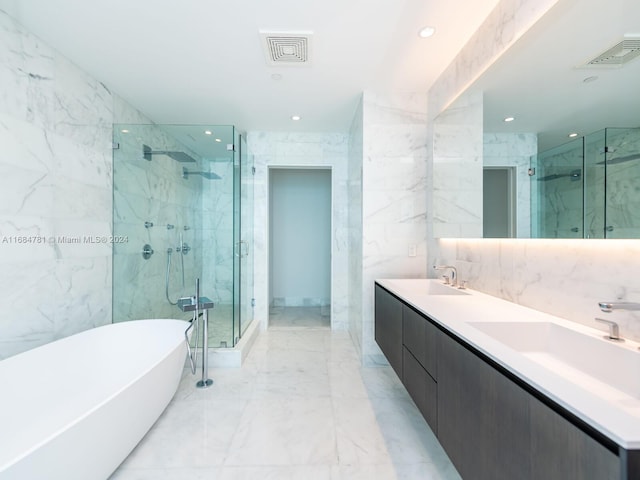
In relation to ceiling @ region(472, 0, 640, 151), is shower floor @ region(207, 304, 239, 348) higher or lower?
lower

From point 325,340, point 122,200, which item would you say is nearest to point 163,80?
point 122,200

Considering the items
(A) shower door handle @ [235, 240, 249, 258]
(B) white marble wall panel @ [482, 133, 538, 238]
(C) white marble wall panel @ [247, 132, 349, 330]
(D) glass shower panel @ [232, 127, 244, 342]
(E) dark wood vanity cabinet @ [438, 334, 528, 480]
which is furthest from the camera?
(C) white marble wall panel @ [247, 132, 349, 330]

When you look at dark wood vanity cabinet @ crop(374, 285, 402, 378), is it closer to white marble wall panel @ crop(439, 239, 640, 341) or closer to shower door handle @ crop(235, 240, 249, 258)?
white marble wall panel @ crop(439, 239, 640, 341)

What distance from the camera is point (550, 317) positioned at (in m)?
1.39

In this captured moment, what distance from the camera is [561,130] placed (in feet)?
4.38

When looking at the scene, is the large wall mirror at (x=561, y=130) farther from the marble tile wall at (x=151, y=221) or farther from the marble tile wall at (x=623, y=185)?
the marble tile wall at (x=151, y=221)

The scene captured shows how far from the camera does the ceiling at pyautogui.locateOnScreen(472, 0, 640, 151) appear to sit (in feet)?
3.46

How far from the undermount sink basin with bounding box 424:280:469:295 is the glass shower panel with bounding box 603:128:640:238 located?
1.02 meters

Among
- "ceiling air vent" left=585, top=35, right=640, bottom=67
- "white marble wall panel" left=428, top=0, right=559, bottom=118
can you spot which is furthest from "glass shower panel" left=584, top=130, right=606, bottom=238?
"white marble wall panel" left=428, top=0, right=559, bottom=118

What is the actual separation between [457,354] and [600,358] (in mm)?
474

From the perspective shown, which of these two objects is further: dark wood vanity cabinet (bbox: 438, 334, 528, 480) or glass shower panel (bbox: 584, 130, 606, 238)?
glass shower panel (bbox: 584, 130, 606, 238)

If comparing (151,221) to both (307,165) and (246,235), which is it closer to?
(246,235)

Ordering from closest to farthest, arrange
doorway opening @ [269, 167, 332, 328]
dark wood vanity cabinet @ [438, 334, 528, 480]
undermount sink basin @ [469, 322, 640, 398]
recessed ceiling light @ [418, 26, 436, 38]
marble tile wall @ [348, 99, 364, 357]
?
1. dark wood vanity cabinet @ [438, 334, 528, 480]
2. undermount sink basin @ [469, 322, 640, 398]
3. recessed ceiling light @ [418, 26, 436, 38]
4. marble tile wall @ [348, 99, 364, 357]
5. doorway opening @ [269, 167, 332, 328]

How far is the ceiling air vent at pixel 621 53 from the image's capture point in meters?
1.01
